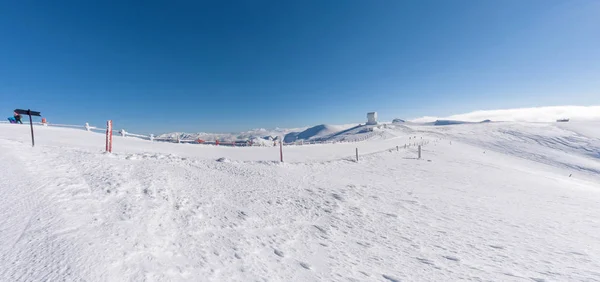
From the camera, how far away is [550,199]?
1266 centimetres

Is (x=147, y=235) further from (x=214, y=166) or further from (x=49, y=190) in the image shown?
(x=214, y=166)

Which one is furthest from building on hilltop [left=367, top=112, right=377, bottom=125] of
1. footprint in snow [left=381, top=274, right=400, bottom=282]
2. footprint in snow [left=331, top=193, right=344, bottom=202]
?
footprint in snow [left=381, top=274, right=400, bottom=282]

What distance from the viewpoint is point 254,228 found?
19.9ft

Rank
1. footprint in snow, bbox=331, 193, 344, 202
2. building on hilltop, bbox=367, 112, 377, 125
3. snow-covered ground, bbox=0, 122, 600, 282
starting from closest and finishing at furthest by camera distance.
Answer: snow-covered ground, bbox=0, 122, 600, 282 < footprint in snow, bbox=331, 193, 344, 202 < building on hilltop, bbox=367, 112, 377, 125

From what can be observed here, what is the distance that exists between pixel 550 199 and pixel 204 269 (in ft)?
58.9

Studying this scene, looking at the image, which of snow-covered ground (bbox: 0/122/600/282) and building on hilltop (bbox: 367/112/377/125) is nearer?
snow-covered ground (bbox: 0/122/600/282)

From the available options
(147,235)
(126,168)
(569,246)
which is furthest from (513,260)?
(126,168)

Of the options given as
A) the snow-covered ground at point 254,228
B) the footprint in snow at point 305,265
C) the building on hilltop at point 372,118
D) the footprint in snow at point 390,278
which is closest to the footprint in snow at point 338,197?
the snow-covered ground at point 254,228

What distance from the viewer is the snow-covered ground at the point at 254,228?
12.5 feet

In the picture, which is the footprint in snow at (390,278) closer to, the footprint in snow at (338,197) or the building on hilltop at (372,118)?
the footprint in snow at (338,197)

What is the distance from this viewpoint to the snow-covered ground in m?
3.82

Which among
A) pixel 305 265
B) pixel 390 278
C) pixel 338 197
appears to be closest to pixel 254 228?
pixel 305 265

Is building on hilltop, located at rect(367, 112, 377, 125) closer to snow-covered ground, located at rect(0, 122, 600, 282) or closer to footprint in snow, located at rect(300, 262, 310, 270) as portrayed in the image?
snow-covered ground, located at rect(0, 122, 600, 282)

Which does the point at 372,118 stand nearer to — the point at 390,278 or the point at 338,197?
the point at 338,197
